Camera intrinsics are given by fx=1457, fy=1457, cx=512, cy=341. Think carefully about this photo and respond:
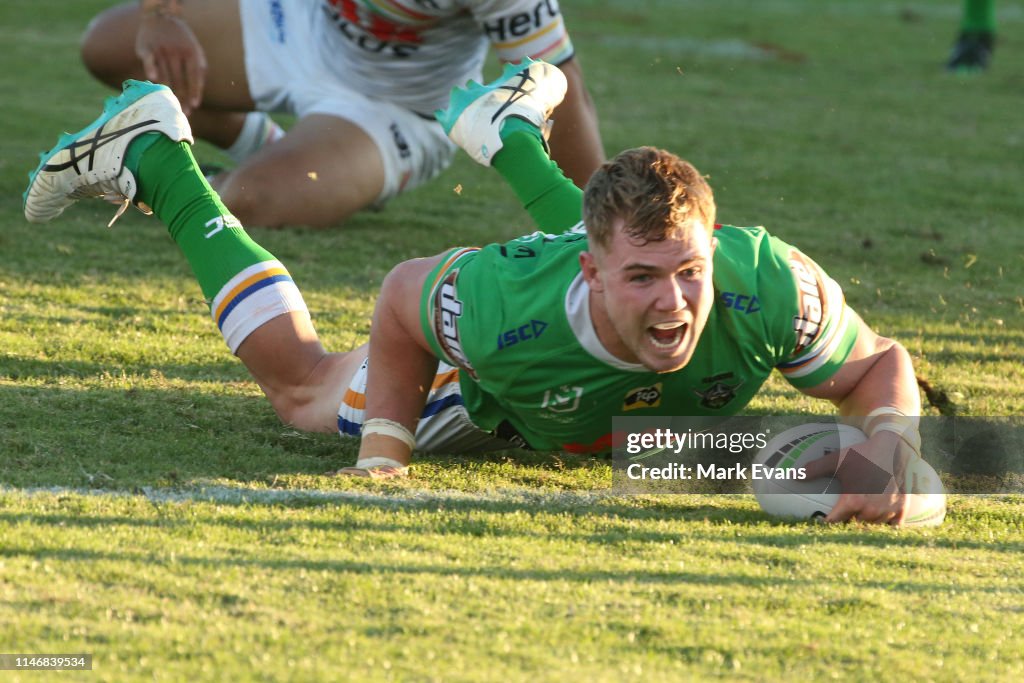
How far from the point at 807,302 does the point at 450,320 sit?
0.93m

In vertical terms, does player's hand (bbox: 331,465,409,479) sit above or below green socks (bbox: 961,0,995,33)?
above

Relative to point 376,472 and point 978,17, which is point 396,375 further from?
point 978,17

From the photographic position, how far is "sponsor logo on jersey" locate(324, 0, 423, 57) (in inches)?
266

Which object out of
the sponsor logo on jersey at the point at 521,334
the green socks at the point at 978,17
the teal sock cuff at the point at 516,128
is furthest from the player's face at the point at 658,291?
the green socks at the point at 978,17

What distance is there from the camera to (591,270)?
138 inches

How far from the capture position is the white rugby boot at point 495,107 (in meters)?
4.81

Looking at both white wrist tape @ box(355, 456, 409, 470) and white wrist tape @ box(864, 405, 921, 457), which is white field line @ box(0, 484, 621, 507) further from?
white wrist tape @ box(864, 405, 921, 457)

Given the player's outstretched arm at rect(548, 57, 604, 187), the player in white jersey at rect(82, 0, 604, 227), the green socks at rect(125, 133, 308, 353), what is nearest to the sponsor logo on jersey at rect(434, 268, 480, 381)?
the green socks at rect(125, 133, 308, 353)

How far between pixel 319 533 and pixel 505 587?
54 centimetres

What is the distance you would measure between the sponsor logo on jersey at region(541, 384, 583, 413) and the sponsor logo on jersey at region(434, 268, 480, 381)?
21 cm

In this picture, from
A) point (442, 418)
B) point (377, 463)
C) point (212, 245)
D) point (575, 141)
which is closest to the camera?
point (377, 463)

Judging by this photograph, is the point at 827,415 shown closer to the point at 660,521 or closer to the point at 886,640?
the point at 660,521

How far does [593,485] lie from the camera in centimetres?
413

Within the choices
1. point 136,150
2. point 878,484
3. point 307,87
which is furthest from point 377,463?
point 307,87
